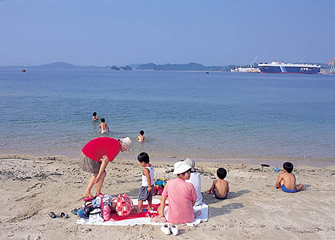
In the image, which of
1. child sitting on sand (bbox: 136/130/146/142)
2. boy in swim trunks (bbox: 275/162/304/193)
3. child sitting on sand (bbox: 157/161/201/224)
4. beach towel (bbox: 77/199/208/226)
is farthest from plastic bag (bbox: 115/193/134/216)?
child sitting on sand (bbox: 136/130/146/142)

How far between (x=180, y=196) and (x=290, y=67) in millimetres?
156318

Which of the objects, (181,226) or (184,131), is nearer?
(181,226)

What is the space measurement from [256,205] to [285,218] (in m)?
0.76

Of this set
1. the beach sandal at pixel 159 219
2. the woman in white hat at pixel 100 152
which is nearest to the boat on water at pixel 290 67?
the woman in white hat at pixel 100 152

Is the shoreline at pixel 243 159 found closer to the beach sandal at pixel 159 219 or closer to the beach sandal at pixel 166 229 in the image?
the beach sandal at pixel 159 219

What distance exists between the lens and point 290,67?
147 m

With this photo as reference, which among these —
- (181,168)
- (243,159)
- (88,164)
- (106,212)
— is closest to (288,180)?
(181,168)

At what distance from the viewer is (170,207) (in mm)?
5496

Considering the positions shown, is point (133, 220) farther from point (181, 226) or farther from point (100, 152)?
point (100, 152)

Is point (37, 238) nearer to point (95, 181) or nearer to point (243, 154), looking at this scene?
point (95, 181)

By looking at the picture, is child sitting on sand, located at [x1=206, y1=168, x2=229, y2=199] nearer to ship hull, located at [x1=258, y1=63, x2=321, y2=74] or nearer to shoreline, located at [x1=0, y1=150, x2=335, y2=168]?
shoreline, located at [x1=0, y1=150, x2=335, y2=168]

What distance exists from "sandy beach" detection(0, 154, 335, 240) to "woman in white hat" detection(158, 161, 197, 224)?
0.21 meters

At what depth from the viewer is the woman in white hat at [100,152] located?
6008mm

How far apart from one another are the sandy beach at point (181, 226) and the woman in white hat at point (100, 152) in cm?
86
